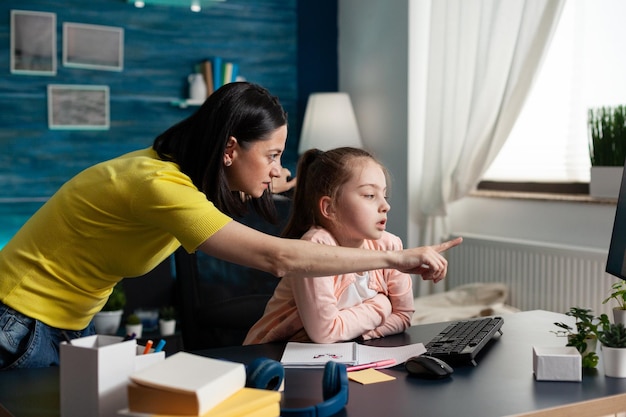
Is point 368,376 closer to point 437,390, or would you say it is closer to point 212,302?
point 437,390

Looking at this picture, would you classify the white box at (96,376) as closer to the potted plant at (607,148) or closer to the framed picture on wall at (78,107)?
the potted plant at (607,148)

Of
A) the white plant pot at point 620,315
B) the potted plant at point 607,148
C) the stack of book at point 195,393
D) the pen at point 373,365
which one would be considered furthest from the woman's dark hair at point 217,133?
the potted plant at point 607,148

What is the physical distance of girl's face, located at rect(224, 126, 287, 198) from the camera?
158 centimetres

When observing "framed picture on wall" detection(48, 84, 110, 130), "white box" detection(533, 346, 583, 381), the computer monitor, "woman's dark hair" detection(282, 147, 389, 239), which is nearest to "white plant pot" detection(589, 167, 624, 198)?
the computer monitor

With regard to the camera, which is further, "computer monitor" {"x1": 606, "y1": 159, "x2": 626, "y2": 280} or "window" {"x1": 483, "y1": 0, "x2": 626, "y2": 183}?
"window" {"x1": 483, "y1": 0, "x2": 626, "y2": 183}

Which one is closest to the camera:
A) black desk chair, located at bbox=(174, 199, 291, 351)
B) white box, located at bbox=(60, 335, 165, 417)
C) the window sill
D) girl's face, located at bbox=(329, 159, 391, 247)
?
white box, located at bbox=(60, 335, 165, 417)

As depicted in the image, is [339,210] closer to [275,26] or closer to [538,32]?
[538,32]

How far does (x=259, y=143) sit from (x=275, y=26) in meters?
3.20

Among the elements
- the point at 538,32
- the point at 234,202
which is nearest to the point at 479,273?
the point at 538,32

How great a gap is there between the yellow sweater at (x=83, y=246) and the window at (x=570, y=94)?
2.25 m

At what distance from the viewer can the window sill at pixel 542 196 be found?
3115 mm

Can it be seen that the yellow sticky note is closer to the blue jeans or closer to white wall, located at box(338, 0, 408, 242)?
the blue jeans

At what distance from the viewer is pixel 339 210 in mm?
1758

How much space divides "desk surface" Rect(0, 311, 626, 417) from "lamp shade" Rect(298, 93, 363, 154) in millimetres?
2775
